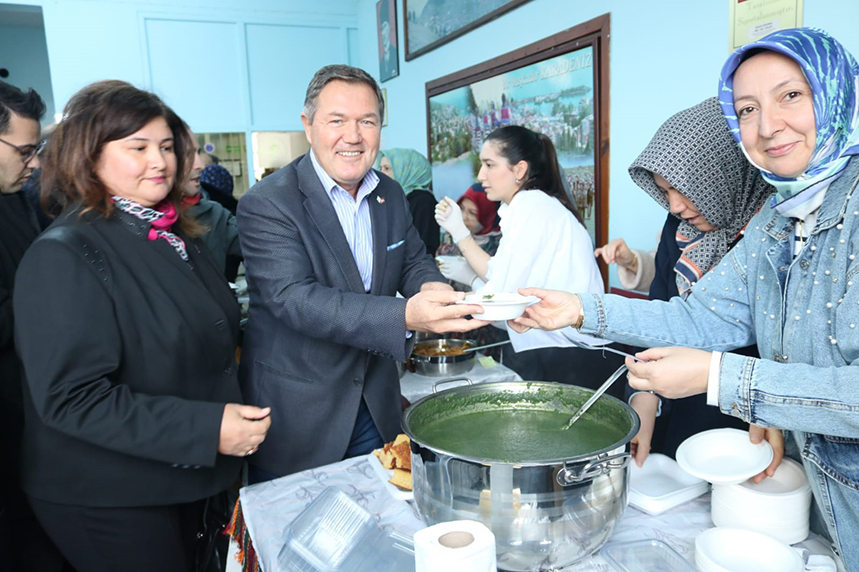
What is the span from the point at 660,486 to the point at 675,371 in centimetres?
34

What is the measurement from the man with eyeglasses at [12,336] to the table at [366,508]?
0.91m

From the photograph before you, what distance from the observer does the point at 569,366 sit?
103 inches

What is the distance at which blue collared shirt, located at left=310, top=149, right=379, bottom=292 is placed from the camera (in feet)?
6.28

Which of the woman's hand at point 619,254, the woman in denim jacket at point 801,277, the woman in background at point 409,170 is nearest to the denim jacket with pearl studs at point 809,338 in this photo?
the woman in denim jacket at point 801,277

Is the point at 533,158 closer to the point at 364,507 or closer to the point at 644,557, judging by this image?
the point at 364,507

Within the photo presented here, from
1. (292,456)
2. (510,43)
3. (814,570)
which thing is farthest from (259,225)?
(510,43)

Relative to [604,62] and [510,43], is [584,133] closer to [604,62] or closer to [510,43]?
[604,62]

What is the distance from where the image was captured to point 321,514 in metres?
1.13

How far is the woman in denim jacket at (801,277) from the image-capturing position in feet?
3.30

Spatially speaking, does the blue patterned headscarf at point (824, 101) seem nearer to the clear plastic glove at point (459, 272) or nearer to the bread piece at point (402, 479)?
the bread piece at point (402, 479)

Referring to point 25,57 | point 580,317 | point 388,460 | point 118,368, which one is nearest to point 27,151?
point 118,368

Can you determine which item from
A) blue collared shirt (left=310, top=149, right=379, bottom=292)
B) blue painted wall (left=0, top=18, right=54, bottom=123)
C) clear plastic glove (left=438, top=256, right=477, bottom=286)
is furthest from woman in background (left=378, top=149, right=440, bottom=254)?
blue painted wall (left=0, top=18, right=54, bottom=123)

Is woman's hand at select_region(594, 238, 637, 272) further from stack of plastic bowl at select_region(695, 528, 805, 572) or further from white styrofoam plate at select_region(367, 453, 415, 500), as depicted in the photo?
stack of plastic bowl at select_region(695, 528, 805, 572)

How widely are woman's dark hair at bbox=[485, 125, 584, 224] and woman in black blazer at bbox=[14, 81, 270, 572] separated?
1791 mm
